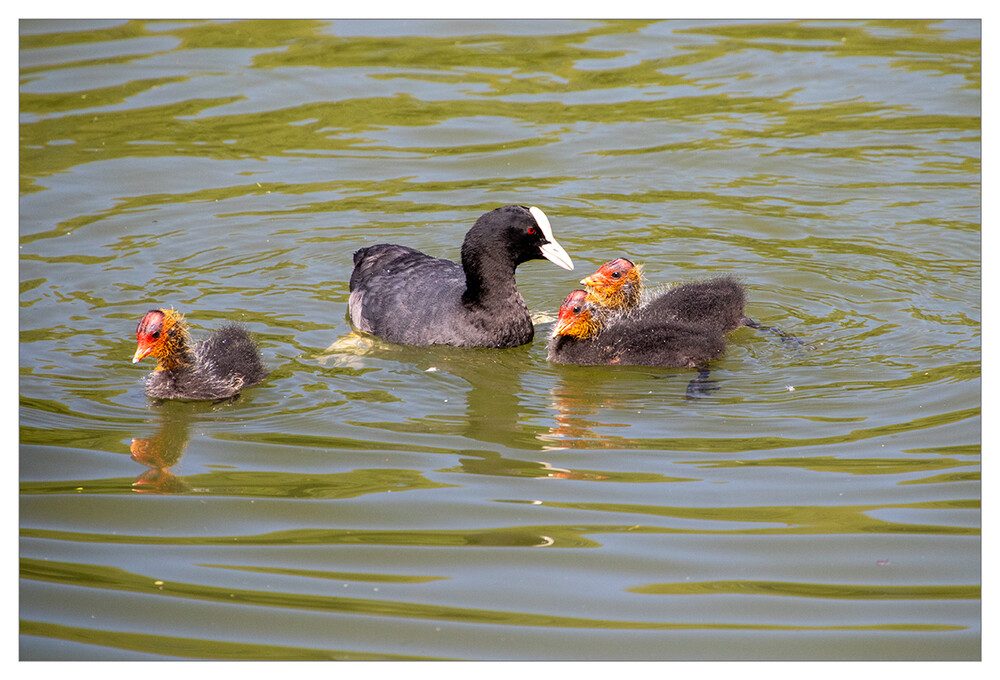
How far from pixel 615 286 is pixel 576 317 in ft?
1.53

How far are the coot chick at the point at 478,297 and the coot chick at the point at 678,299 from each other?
0.86 ft

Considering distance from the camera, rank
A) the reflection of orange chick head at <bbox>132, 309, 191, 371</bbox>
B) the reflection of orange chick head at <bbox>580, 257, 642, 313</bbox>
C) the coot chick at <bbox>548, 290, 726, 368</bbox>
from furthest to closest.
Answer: the reflection of orange chick head at <bbox>580, 257, 642, 313</bbox> < the coot chick at <bbox>548, 290, 726, 368</bbox> < the reflection of orange chick head at <bbox>132, 309, 191, 371</bbox>

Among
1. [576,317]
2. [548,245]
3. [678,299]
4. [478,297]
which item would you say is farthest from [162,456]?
[678,299]

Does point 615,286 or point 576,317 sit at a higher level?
point 615,286

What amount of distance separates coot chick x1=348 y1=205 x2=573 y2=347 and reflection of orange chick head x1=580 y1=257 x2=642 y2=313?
206mm

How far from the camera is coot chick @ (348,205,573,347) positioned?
712 cm

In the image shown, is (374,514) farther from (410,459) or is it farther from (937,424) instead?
(937,424)

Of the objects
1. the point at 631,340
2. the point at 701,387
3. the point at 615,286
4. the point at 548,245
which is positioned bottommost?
the point at 701,387

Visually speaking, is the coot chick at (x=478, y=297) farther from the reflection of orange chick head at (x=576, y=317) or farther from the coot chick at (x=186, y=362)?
the coot chick at (x=186, y=362)

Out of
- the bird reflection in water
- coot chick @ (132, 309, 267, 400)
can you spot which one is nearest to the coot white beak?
coot chick @ (132, 309, 267, 400)

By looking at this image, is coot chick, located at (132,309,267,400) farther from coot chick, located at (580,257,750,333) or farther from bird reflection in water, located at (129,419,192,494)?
coot chick, located at (580,257,750,333)

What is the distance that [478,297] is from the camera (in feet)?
23.5

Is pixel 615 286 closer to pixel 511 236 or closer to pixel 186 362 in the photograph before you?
pixel 511 236

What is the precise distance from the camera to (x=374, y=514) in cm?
516
